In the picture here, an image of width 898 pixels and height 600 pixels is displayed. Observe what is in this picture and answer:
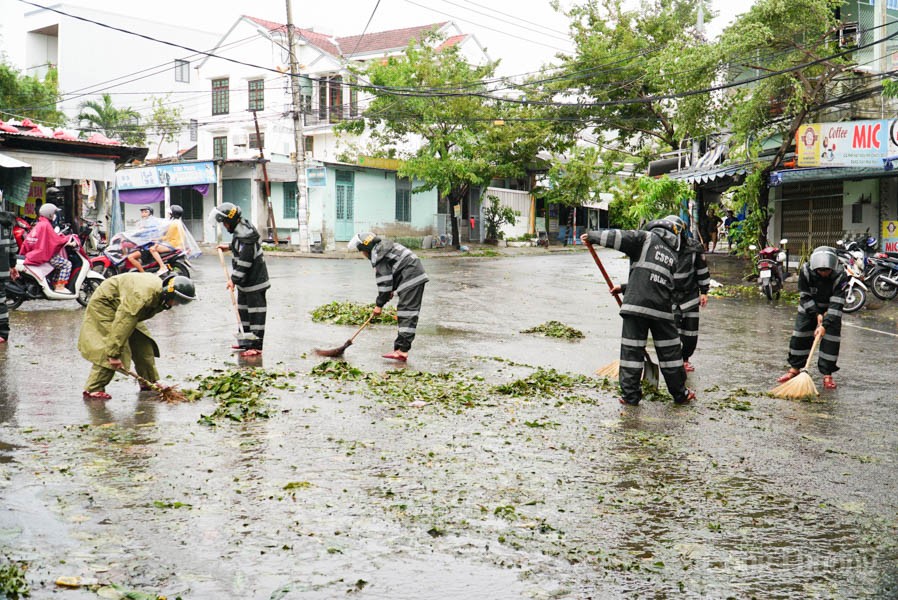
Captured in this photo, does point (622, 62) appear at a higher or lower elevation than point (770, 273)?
higher

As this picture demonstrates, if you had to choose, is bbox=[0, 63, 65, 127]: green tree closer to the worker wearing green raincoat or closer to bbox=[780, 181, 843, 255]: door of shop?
bbox=[780, 181, 843, 255]: door of shop

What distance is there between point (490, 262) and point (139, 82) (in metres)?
31.2

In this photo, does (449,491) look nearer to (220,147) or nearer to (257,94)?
(257,94)

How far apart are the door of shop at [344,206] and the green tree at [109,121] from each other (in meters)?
10.8

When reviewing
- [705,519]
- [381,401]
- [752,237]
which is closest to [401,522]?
[705,519]

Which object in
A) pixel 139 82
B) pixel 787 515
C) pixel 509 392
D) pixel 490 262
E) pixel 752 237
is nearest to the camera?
pixel 787 515

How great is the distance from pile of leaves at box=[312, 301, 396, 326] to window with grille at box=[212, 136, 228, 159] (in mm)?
32538

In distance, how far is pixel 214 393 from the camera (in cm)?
762

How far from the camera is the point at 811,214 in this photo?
78.2ft

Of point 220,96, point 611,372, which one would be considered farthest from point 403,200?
point 611,372

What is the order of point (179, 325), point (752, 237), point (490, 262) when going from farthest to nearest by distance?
point (490, 262), point (752, 237), point (179, 325)

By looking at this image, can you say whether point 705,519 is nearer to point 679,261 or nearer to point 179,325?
point 679,261

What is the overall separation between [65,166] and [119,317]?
55.7 ft

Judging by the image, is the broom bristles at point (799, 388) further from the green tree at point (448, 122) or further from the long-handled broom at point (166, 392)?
the green tree at point (448, 122)
